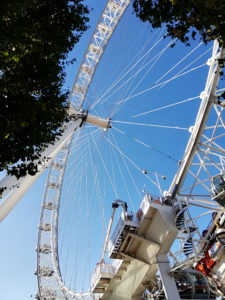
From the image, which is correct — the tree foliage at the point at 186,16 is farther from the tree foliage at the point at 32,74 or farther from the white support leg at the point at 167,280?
the white support leg at the point at 167,280

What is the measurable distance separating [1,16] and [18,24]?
39.7 inches

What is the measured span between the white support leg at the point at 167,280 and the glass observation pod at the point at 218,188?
5481 mm

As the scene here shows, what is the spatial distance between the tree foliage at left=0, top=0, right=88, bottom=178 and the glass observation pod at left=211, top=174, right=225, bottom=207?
12.1 m

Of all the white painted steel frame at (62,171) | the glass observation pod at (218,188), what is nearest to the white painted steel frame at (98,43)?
the white painted steel frame at (62,171)

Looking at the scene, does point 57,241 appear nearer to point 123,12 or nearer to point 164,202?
point 164,202

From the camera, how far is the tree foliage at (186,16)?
6.48 meters

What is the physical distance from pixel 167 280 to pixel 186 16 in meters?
16.4

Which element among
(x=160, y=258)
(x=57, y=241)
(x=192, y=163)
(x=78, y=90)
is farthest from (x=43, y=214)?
(x=192, y=163)

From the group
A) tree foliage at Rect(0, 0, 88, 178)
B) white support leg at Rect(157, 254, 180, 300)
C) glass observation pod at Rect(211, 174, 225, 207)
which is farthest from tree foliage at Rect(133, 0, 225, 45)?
white support leg at Rect(157, 254, 180, 300)

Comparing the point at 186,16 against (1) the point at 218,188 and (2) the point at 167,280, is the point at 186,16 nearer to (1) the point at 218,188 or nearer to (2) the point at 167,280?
(1) the point at 218,188

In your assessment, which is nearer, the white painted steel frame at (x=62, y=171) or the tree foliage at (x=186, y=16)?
the tree foliage at (x=186, y=16)

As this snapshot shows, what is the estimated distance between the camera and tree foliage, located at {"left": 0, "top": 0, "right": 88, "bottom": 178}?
7.97 m

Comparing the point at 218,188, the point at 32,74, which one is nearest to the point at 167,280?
the point at 218,188

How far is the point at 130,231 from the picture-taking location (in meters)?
22.0
